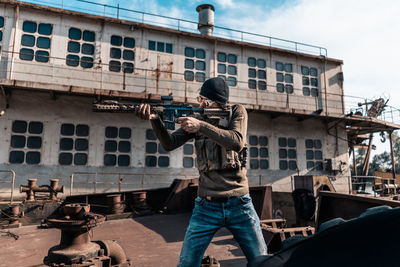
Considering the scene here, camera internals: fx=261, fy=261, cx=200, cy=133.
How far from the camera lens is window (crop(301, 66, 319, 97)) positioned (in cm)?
1642

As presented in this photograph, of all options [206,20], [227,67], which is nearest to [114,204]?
[227,67]

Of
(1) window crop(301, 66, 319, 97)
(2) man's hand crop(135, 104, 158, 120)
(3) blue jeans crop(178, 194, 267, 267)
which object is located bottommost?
(3) blue jeans crop(178, 194, 267, 267)

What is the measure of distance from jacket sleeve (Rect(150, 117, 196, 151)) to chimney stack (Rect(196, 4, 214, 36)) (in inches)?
615

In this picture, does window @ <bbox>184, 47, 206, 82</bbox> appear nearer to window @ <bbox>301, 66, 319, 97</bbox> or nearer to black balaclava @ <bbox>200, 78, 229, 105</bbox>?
window @ <bbox>301, 66, 319, 97</bbox>

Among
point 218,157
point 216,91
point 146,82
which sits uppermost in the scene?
point 146,82

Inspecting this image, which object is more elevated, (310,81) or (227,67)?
(227,67)

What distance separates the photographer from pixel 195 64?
1436 cm

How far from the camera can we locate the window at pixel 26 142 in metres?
11.0

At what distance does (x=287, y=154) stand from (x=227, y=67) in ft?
19.9

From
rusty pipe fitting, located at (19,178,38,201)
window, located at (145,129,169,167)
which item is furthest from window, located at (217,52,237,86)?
rusty pipe fitting, located at (19,178,38,201)

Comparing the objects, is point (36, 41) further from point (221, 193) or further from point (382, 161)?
point (382, 161)

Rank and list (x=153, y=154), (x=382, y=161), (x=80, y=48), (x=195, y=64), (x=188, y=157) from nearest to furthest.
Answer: (x=80, y=48) < (x=153, y=154) < (x=188, y=157) < (x=195, y=64) < (x=382, y=161)

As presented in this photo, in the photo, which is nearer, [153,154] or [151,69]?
[153,154]

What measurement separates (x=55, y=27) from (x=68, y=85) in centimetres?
304
